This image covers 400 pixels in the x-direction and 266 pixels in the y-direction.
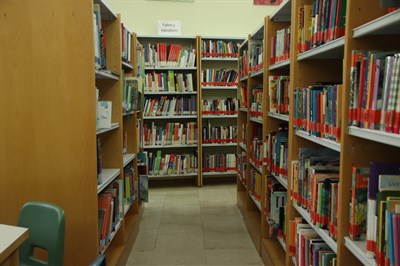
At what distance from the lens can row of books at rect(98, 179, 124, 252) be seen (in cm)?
232

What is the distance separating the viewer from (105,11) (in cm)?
261

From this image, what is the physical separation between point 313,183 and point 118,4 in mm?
4590

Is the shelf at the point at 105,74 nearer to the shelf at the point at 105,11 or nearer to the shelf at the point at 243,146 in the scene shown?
the shelf at the point at 105,11

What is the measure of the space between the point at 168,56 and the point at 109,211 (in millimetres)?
3219

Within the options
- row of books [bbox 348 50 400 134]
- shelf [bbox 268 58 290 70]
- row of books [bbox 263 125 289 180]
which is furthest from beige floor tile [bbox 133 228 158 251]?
row of books [bbox 348 50 400 134]

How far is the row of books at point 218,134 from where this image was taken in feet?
17.4

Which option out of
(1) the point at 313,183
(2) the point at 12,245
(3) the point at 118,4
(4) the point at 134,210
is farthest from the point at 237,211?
(3) the point at 118,4

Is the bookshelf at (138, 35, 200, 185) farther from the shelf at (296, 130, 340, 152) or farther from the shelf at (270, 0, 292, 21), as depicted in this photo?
the shelf at (296, 130, 340, 152)

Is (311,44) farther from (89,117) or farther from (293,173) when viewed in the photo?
(89,117)

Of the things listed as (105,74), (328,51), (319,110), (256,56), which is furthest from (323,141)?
(256,56)

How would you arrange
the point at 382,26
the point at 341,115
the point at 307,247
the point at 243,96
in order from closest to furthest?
the point at 382,26, the point at 341,115, the point at 307,247, the point at 243,96

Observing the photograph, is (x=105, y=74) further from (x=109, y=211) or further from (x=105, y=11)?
(x=109, y=211)

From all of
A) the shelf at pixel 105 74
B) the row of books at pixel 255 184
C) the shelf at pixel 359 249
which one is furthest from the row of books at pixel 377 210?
the row of books at pixel 255 184

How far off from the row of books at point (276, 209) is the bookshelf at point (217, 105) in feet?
8.45
